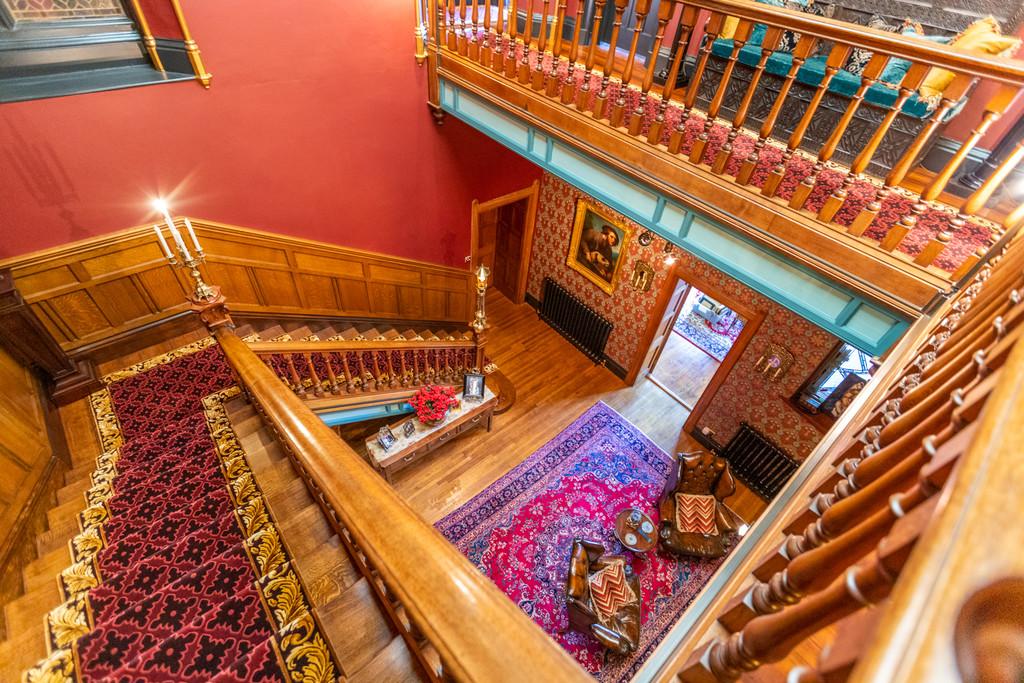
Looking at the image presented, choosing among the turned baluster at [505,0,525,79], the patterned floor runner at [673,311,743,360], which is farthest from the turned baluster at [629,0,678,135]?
the patterned floor runner at [673,311,743,360]

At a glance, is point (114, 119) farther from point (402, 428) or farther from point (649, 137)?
point (649, 137)

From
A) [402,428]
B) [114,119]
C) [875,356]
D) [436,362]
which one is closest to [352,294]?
[436,362]

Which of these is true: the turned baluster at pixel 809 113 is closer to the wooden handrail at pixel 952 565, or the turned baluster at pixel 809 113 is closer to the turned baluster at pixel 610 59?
the turned baluster at pixel 610 59

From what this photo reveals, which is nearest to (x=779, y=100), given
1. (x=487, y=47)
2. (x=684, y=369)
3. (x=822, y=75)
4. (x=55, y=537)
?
(x=822, y=75)

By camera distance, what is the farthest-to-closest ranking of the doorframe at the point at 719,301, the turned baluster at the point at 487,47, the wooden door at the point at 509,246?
the wooden door at the point at 509,246 → the doorframe at the point at 719,301 → the turned baluster at the point at 487,47

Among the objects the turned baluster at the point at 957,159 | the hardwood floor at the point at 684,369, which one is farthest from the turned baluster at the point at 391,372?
the hardwood floor at the point at 684,369

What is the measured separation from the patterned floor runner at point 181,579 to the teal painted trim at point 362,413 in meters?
0.81

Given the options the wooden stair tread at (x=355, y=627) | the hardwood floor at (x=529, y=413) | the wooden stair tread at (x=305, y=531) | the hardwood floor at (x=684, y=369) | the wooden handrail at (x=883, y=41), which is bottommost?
the hardwood floor at (x=684, y=369)

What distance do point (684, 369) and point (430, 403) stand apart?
4.08 m

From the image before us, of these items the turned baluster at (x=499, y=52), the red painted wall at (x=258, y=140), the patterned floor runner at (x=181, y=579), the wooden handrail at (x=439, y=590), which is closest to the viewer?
the wooden handrail at (x=439, y=590)

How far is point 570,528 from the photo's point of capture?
4.49 metres

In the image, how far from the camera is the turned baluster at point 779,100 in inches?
76.3

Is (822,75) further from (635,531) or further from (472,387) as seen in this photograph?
(635,531)

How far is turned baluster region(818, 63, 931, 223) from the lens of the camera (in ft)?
5.72
